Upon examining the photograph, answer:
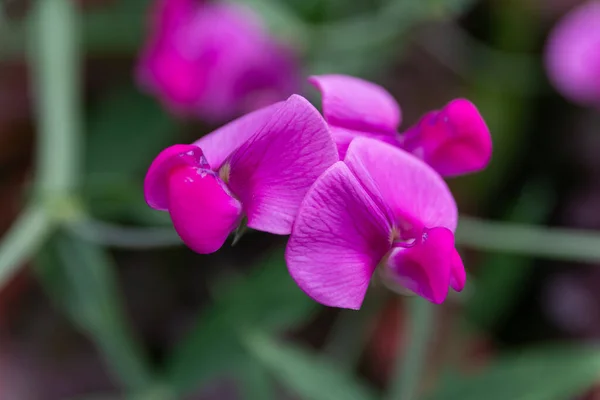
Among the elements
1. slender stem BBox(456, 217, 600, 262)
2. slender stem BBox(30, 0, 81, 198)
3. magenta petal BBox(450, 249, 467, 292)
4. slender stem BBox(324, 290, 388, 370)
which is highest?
magenta petal BBox(450, 249, 467, 292)

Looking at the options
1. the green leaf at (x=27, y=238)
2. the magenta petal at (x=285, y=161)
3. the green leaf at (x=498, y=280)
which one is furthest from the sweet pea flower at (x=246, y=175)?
the green leaf at (x=498, y=280)

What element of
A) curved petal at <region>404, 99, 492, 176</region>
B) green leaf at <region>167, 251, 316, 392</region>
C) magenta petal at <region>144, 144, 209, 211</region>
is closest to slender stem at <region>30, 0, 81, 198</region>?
green leaf at <region>167, 251, 316, 392</region>

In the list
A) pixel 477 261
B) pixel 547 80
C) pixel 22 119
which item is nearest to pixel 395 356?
pixel 477 261

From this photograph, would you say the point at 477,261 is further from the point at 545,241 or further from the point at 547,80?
the point at 547,80

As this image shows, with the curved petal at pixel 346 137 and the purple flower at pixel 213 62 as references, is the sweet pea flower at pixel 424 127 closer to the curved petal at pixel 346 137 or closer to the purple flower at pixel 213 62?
the curved petal at pixel 346 137

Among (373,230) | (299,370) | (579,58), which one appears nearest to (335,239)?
(373,230)

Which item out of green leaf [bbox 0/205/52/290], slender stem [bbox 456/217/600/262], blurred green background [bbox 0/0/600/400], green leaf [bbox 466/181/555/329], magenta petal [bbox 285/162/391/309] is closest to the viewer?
magenta petal [bbox 285/162/391/309]

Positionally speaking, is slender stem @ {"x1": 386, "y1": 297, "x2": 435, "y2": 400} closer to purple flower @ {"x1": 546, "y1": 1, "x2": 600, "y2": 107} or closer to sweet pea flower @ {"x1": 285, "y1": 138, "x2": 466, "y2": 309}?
sweet pea flower @ {"x1": 285, "y1": 138, "x2": 466, "y2": 309}
